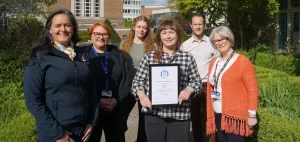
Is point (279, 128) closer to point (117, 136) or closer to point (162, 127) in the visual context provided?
point (162, 127)

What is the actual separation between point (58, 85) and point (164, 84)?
105cm

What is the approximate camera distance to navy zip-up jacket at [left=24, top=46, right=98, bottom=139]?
2.54m

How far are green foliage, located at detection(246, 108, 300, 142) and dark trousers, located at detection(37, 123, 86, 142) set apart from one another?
2.09 metres

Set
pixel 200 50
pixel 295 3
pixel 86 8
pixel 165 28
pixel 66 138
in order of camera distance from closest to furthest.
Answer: pixel 66 138 → pixel 165 28 → pixel 200 50 → pixel 295 3 → pixel 86 8

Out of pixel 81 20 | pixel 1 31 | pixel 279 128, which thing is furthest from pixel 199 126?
pixel 81 20

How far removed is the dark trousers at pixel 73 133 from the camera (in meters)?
2.64

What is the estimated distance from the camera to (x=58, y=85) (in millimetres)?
2570

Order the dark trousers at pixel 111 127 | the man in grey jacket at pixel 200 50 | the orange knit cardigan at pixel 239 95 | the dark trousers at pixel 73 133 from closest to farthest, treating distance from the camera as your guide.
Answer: the dark trousers at pixel 73 133 → the orange knit cardigan at pixel 239 95 → the dark trousers at pixel 111 127 → the man in grey jacket at pixel 200 50

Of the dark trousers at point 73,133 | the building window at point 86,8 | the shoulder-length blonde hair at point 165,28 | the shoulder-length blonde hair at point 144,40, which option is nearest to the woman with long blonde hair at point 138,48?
the shoulder-length blonde hair at point 144,40

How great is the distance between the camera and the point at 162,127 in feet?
10.9

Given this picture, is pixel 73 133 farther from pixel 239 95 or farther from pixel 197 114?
pixel 197 114

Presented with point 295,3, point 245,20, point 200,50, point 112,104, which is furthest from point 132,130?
point 295,3

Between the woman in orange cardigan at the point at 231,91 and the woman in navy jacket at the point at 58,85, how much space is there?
132 cm

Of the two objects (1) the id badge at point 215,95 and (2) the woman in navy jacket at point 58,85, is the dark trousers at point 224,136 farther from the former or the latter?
(2) the woman in navy jacket at point 58,85
